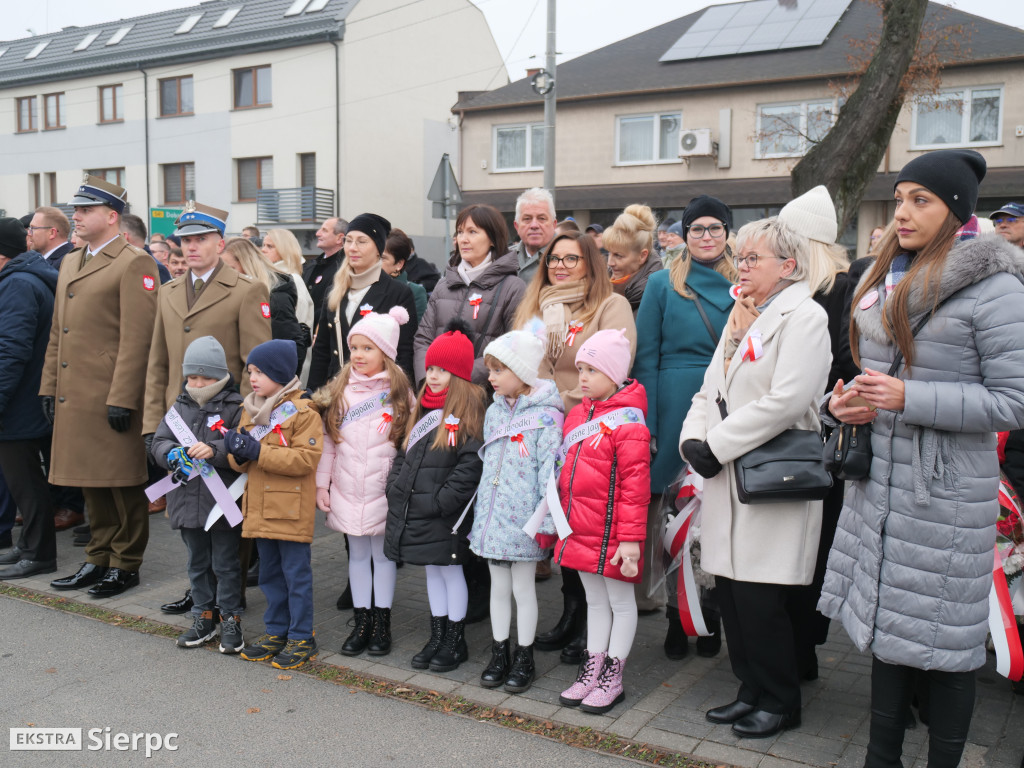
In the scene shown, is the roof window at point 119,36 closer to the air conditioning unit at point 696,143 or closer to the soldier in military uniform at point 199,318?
the air conditioning unit at point 696,143

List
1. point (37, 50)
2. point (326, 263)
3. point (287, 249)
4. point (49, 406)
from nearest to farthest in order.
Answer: point (49, 406) < point (326, 263) < point (287, 249) < point (37, 50)

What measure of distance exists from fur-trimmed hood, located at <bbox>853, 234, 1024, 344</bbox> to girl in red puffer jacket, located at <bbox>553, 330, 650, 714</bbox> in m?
1.40

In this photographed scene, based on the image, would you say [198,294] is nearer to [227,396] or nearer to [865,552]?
[227,396]

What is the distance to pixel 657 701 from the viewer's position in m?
4.29

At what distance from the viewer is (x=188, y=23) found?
35.4m

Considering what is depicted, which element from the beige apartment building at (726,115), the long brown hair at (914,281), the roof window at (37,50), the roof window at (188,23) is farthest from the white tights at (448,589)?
the roof window at (37,50)

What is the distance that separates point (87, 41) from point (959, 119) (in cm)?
3372

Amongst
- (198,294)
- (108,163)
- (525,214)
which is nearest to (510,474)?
(525,214)

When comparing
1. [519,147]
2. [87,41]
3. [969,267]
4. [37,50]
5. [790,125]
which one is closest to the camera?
[969,267]

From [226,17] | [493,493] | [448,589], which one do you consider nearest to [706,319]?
[493,493]

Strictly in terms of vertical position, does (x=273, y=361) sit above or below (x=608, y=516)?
above

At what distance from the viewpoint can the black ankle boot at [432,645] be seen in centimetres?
469

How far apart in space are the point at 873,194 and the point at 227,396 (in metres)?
20.0

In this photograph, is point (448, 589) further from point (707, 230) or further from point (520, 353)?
point (707, 230)
